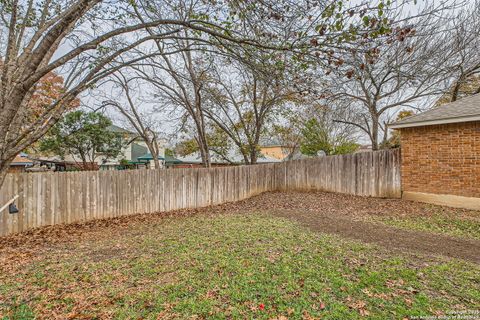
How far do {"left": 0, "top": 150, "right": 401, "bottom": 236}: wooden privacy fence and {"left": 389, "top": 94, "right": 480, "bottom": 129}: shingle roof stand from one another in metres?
1.19

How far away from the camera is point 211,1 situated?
4223 mm

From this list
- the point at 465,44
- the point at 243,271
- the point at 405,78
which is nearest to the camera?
the point at 243,271

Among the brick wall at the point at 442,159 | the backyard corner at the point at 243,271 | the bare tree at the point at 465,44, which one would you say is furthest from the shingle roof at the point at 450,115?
the backyard corner at the point at 243,271

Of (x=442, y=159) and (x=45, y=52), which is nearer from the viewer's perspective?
(x=45, y=52)

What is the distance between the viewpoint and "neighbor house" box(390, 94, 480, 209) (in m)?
6.88

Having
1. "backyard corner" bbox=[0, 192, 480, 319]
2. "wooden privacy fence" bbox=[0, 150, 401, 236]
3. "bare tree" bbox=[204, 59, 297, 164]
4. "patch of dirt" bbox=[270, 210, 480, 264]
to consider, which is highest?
"bare tree" bbox=[204, 59, 297, 164]

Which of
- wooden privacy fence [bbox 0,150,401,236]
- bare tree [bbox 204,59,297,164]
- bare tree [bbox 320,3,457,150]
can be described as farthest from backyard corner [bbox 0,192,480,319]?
bare tree [bbox 204,59,297,164]

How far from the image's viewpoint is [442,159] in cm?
740

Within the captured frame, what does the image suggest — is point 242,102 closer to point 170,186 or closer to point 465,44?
point 170,186

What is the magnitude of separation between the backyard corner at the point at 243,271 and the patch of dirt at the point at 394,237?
1.3 inches

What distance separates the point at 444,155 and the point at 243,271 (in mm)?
7323

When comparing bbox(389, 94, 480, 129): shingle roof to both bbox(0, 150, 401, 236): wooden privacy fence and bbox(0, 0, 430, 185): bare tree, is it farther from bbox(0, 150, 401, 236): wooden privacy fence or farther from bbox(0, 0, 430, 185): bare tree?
bbox(0, 0, 430, 185): bare tree

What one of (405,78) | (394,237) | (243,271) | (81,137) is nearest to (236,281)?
(243,271)

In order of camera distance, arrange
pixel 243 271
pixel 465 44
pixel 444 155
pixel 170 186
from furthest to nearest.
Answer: pixel 465 44 < pixel 170 186 < pixel 444 155 < pixel 243 271
